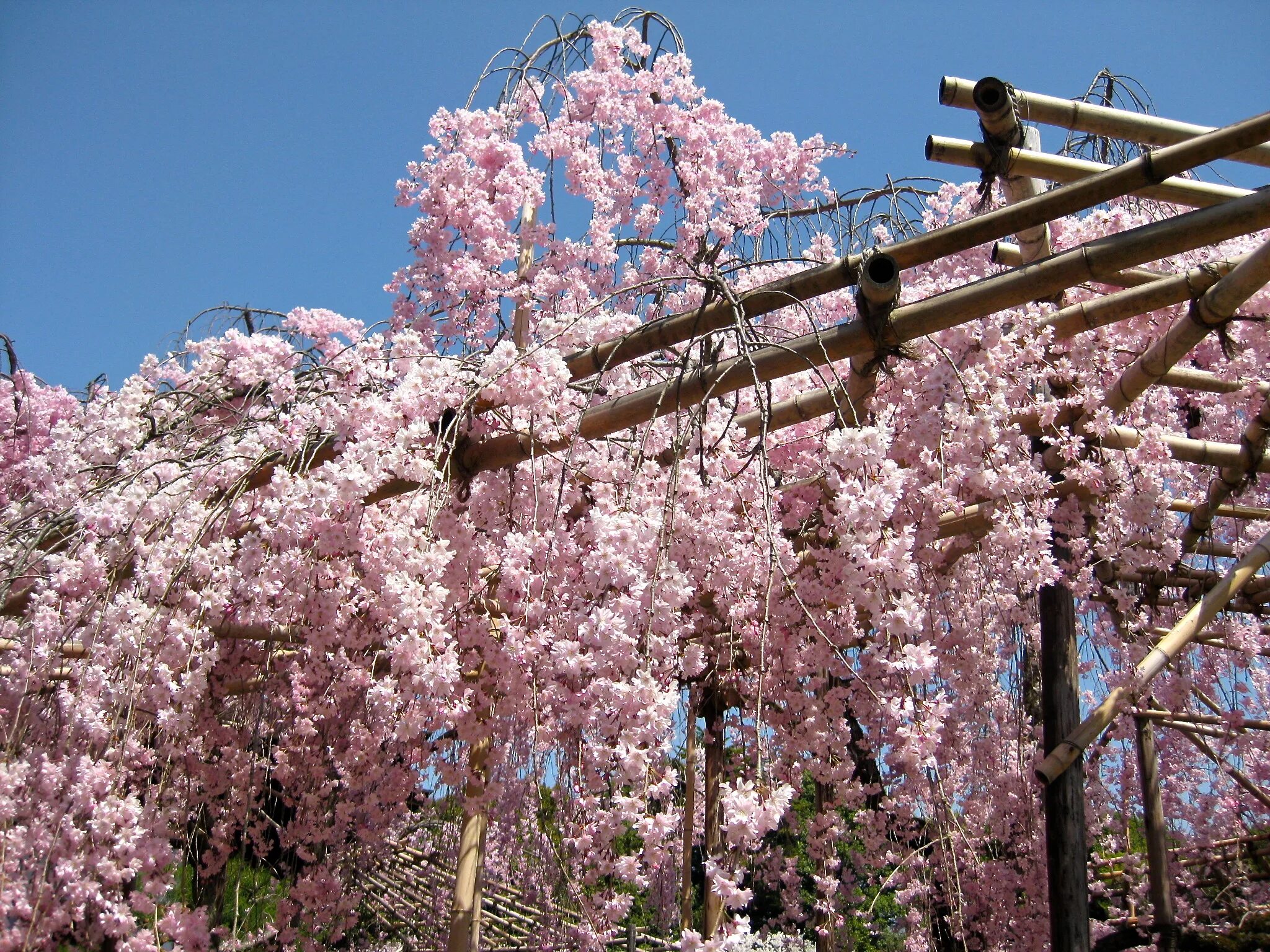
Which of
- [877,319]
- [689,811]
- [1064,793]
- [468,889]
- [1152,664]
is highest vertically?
[877,319]

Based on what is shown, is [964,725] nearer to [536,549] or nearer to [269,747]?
[536,549]

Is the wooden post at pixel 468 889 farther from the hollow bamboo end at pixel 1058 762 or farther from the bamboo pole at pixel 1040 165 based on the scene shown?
the bamboo pole at pixel 1040 165

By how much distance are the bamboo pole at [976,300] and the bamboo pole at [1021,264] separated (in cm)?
87

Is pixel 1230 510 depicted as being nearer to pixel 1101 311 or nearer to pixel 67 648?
pixel 1101 311

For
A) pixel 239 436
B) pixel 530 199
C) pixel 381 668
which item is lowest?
pixel 381 668

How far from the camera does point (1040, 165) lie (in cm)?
292

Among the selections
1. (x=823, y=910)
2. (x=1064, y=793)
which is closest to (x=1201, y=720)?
(x=1064, y=793)

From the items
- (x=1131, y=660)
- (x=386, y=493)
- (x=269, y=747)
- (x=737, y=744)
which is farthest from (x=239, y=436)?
(x=1131, y=660)

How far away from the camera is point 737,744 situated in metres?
3.69

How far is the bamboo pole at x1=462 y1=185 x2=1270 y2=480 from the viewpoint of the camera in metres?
2.33

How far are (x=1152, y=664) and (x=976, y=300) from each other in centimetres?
170

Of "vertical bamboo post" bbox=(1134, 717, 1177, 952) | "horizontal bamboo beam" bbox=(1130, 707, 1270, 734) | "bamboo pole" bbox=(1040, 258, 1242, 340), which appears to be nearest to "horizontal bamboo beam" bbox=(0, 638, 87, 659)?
"bamboo pole" bbox=(1040, 258, 1242, 340)

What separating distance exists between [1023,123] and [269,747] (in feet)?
14.1

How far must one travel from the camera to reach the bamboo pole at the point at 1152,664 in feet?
10.6
